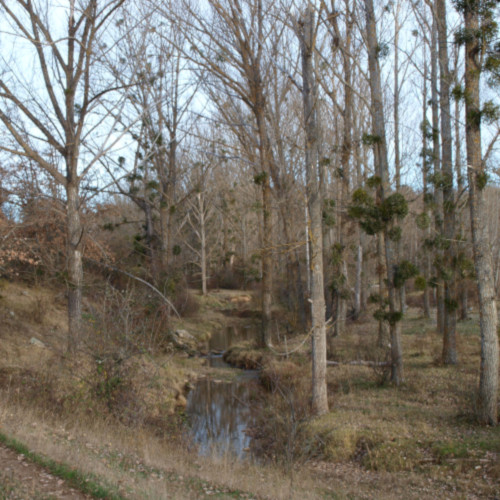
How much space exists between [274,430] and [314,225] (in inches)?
168

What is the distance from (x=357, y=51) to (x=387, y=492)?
1547 cm

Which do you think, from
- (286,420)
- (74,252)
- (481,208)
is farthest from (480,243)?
(74,252)

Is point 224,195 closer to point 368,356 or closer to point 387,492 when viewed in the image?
point 368,356

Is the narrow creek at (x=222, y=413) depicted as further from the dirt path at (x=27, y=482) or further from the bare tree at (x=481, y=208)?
the bare tree at (x=481, y=208)

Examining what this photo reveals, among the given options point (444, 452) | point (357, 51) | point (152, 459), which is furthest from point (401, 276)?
point (357, 51)

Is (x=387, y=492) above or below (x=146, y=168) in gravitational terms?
below

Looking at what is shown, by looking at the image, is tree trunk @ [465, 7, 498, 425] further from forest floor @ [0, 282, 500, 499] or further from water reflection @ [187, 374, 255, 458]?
water reflection @ [187, 374, 255, 458]

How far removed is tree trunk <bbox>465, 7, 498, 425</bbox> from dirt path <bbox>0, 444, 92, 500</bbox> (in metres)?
6.60

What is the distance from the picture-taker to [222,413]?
12.6 metres

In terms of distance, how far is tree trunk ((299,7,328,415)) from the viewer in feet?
31.8

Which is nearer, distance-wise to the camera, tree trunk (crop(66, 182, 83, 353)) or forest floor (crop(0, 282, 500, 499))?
forest floor (crop(0, 282, 500, 499))

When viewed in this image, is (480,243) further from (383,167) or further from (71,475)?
(71,475)

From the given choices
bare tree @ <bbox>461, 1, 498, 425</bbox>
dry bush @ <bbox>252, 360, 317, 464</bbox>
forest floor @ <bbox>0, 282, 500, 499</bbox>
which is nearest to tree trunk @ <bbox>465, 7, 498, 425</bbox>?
bare tree @ <bbox>461, 1, 498, 425</bbox>

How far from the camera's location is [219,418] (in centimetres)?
1225
